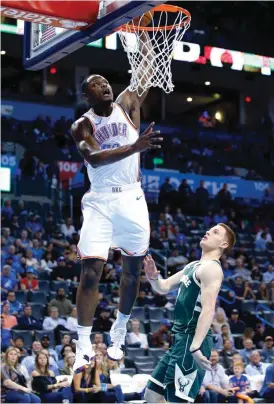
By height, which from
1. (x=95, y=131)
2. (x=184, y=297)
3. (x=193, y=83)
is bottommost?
(x=184, y=297)

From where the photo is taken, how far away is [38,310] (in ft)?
47.5

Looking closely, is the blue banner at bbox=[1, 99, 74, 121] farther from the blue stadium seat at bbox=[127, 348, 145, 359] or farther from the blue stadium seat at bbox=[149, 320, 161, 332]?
the blue stadium seat at bbox=[127, 348, 145, 359]

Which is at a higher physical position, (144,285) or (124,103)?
(124,103)

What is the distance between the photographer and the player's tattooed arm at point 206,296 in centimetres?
631

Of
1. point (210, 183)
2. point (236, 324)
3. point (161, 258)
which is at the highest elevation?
point (210, 183)

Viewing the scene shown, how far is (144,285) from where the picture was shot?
16797 millimetres

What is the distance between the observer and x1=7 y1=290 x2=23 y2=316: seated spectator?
14.0 metres

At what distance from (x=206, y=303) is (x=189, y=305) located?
316mm

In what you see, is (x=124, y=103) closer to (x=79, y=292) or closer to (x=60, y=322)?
(x=79, y=292)

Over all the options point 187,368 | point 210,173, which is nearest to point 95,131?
point 187,368

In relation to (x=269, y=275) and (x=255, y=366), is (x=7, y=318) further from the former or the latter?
(x=269, y=275)

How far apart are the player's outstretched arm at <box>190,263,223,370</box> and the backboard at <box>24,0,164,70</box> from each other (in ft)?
6.77

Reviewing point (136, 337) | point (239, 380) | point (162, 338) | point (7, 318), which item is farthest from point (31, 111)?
point (239, 380)

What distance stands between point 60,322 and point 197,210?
9.13 meters
